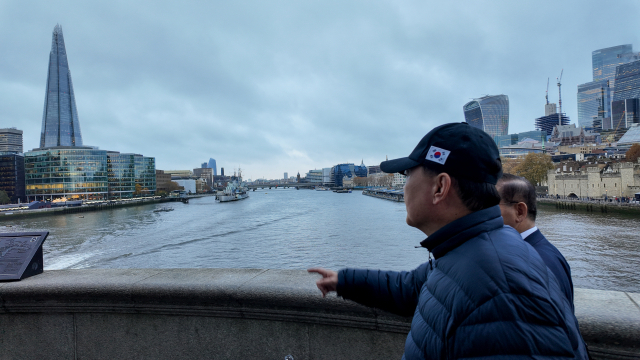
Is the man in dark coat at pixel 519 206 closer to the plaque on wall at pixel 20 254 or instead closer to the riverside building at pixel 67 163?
the plaque on wall at pixel 20 254

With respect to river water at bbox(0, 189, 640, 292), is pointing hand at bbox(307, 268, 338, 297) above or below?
above

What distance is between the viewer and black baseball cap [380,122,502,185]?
104 cm

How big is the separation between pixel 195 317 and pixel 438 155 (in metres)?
1.93

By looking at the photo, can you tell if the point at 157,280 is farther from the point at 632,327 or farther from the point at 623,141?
the point at 623,141

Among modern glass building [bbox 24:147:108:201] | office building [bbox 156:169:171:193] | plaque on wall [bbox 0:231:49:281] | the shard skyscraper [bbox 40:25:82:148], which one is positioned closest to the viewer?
plaque on wall [bbox 0:231:49:281]

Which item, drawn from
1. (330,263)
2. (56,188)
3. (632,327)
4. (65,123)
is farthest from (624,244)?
(65,123)

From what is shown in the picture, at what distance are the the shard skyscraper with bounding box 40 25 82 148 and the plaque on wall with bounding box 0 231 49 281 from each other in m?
139

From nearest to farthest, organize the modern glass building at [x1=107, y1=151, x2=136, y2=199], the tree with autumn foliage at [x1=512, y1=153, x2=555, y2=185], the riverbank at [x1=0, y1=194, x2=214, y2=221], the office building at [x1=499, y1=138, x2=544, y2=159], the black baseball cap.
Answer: the black baseball cap
the riverbank at [x1=0, y1=194, x2=214, y2=221]
the tree with autumn foliage at [x1=512, y1=153, x2=555, y2=185]
the modern glass building at [x1=107, y1=151, x2=136, y2=199]
the office building at [x1=499, y1=138, x2=544, y2=159]

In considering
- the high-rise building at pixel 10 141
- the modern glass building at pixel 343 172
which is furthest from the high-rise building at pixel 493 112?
the high-rise building at pixel 10 141

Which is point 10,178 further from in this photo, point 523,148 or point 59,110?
point 523,148

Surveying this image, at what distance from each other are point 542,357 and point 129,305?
7.89 feet

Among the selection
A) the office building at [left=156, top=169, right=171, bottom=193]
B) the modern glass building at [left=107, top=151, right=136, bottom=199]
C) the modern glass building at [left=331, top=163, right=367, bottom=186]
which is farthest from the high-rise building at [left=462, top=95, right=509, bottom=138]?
the modern glass building at [left=107, top=151, right=136, bottom=199]

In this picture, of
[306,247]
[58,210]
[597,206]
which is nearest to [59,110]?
[58,210]

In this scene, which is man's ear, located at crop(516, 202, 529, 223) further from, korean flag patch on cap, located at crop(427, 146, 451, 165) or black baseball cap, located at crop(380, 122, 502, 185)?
korean flag patch on cap, located at crop(427, 146, 451, 165)
